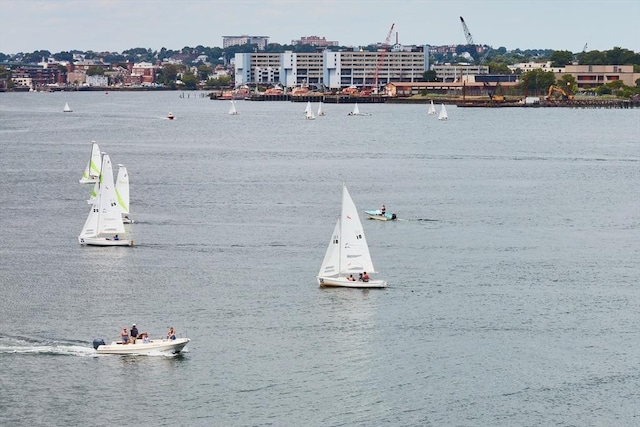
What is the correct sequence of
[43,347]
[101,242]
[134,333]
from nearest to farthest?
[134,333] < [43,347] < [101,242]

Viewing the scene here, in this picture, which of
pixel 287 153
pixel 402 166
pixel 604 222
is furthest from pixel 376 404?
pixel 287 153

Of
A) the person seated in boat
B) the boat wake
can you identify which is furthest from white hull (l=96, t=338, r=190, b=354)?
the boat wake

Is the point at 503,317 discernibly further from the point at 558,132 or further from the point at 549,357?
the point at 558,132

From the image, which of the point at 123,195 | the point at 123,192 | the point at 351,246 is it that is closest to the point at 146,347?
the point at 351,246

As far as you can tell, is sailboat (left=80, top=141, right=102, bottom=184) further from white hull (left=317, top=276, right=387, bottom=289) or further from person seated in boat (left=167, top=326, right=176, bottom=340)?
person seated in boat (left=167, top=326, right=176, bottom=340)

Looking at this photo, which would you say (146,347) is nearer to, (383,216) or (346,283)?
(346,283)

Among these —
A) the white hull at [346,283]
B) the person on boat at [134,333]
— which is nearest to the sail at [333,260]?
the white hull at [346,283]
